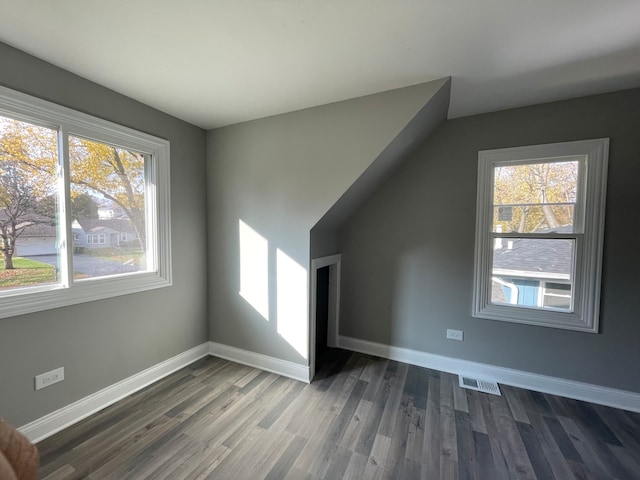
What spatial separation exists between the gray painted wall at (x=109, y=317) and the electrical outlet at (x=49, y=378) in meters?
0.03

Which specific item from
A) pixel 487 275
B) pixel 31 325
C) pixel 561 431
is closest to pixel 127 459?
pixel 31 325

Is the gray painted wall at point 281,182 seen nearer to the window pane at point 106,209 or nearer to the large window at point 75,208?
the large window at point 75,208

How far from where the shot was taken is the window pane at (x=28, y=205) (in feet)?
5.33

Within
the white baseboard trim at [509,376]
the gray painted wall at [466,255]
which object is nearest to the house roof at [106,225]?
the gray painted wall at [466,255]

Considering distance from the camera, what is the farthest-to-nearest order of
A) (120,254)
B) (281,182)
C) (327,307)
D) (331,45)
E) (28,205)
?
(327,307), (281,182), (120,254), (28,205), (331,45)

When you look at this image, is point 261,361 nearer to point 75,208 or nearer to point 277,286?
point 277,286

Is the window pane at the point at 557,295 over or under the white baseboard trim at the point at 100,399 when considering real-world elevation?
over

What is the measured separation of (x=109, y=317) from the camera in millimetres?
2100

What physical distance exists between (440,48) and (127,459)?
315cm

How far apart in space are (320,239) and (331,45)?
62.2 inches

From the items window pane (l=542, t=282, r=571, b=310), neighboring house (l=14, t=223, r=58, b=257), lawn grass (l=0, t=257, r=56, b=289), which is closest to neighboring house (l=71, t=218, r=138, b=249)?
neighboring house (l=14, t=223, r=58, b=257)

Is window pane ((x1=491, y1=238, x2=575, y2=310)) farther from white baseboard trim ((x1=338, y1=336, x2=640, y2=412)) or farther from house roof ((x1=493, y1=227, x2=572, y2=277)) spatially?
white baseboard trim ((x1=338, y1=336, x2=640, y2=412))

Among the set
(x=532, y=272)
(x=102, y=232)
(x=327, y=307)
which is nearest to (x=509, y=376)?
(x=532, y=272)

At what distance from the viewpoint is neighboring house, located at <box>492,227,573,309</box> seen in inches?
90.4
